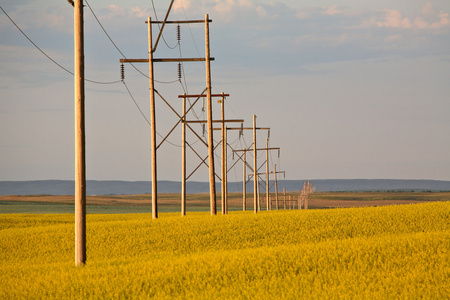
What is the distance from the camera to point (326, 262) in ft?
55.9

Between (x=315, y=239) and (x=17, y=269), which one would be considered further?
(x=315, y=239)

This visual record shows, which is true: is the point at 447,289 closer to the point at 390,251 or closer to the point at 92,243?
the point at 390,251

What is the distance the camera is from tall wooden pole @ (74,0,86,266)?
1809 centimetres

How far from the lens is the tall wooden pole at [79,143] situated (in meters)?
18.1

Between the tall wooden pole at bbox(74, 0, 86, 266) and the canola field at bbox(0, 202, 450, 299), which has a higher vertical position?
the tall wooden pole at bbox(74, 0, 86, 266)

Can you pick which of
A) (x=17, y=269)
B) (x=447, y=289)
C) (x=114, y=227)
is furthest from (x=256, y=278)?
(x=114, y=227)

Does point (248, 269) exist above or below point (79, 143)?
below

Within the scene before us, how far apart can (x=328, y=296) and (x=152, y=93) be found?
24.2 meters

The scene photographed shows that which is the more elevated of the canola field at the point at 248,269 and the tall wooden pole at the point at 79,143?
the tall wooden pole at the point at 79,143

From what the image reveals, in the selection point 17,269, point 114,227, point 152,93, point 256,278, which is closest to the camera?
point 256,278

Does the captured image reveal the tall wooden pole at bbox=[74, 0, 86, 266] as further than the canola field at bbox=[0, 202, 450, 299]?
Yes

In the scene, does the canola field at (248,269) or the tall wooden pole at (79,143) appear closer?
the canola field at (248,269)

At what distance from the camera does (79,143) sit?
1811 cm

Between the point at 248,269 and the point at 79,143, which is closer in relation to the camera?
the point at 248,269
